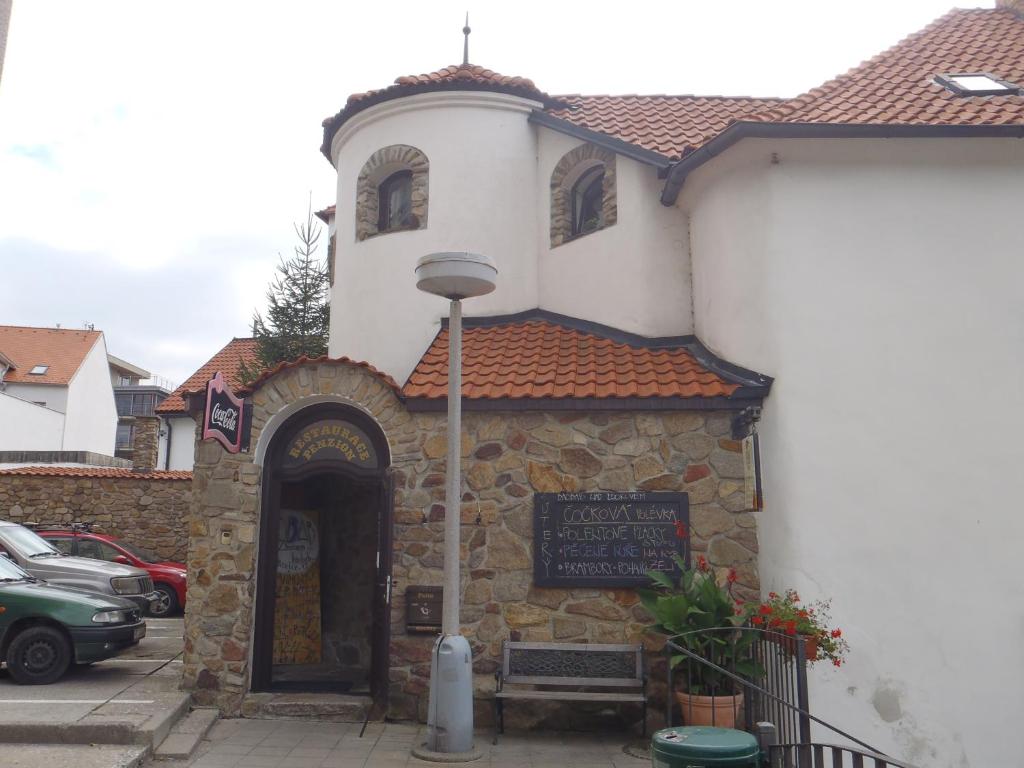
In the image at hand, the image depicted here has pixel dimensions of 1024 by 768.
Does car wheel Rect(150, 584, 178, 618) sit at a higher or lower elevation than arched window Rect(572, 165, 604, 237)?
lower

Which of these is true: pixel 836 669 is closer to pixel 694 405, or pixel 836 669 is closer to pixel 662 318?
pixel 694 405

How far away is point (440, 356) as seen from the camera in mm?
9836

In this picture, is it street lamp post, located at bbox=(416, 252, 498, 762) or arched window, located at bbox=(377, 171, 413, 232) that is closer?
street lamp post, located at bbox=(416, 252, 498, 762)

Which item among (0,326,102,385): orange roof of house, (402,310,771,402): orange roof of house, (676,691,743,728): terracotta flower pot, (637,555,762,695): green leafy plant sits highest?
(0,326,102,385): orange roof of house

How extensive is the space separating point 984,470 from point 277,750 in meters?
6.90

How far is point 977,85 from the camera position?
9.45 m

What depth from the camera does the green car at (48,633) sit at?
29.6 ft

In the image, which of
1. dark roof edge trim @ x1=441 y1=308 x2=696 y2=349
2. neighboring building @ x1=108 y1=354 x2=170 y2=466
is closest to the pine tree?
dark roof edge trim @ x1=441 y1=308 x2=696 y2=349

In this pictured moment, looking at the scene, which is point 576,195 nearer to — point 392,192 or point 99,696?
point 392,192

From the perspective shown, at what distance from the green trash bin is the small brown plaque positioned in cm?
363

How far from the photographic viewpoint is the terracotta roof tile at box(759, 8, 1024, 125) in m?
8.41

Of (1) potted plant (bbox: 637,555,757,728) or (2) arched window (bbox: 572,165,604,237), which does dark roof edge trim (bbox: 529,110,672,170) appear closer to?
(2) arched window (bbox: 572,165,604,237)

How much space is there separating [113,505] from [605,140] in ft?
45.1

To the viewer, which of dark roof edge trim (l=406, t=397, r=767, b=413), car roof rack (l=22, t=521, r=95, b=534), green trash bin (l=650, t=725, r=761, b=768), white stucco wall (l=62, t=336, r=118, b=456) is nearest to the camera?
green trash bin (l=650, t=725, r=761, b=768)
